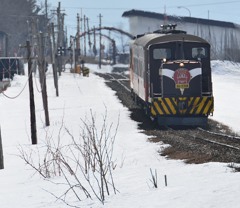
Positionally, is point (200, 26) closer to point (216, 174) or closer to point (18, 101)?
point (18, 101)

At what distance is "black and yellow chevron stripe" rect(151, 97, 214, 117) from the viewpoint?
21.6 m

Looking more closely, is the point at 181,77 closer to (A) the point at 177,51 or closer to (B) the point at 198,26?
(A) the point at 177,51

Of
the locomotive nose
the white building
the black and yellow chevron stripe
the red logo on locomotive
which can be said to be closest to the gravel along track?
the black and yellow chevron stripe

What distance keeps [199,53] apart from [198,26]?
7742 centimetres

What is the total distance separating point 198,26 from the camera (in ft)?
321

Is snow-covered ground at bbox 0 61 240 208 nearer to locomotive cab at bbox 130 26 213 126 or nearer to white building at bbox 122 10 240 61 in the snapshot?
locomotive cab at bbox 130 26 213 126

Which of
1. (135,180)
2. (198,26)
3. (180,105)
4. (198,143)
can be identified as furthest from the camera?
(198,26)

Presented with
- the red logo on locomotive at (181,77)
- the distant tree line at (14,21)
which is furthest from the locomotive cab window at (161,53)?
the distant tree line at (14,21)

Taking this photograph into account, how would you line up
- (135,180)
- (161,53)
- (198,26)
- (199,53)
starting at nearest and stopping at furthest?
(135,180)
(161,53)
(199,53)
(198,26)

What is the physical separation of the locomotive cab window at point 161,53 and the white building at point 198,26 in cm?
6578

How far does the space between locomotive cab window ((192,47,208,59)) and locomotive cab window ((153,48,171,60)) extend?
3.26 ft

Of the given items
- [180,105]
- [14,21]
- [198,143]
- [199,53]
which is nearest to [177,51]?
[199,53]

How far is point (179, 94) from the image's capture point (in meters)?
21.6

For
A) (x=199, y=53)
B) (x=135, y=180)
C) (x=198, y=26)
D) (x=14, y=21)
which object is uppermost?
(x=14, y=21)
